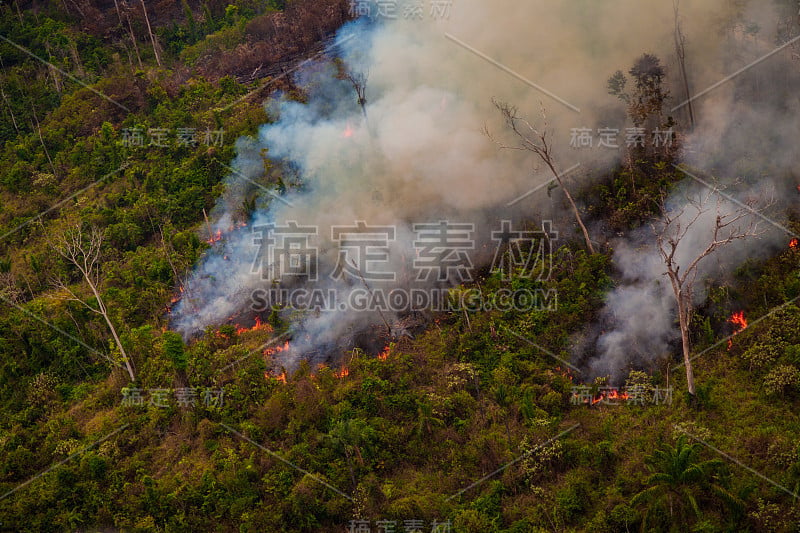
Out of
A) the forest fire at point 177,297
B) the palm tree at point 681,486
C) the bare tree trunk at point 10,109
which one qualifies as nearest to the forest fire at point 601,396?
the palm tree at point 681,486

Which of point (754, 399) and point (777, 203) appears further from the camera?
point (777, 203)

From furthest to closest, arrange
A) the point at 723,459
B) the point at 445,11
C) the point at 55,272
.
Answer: the point at 445,11, the point at 55,272, the point at 723,459

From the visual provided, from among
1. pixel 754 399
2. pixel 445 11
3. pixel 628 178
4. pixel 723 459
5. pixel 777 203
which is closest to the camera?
pixel 723 459

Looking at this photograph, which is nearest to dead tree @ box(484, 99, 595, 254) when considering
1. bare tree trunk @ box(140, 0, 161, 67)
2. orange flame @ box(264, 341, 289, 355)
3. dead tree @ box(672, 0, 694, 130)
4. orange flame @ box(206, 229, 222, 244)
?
Result: dead tree @ box(672, 0, 694, 130)

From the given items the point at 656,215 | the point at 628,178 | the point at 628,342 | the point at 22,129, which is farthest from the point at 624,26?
the point at 22,129

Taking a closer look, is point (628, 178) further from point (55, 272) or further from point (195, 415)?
point (55, 272)

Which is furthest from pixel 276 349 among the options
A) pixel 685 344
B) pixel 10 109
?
pixel 10 109
